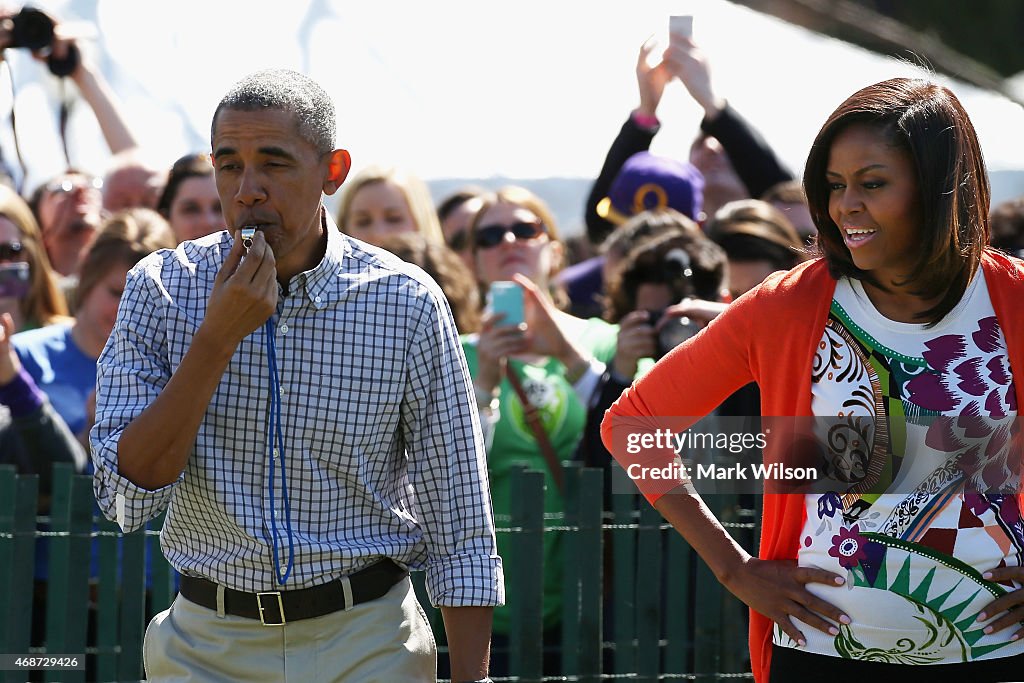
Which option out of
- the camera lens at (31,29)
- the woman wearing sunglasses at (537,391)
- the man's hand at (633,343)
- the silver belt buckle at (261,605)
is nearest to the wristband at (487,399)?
the woman wearing sunglasses at (537,391)

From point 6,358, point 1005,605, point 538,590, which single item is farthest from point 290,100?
point 6,358

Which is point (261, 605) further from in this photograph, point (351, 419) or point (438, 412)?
point (438, 412)

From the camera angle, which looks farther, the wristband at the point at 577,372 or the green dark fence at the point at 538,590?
the wristband at the point at 577,372

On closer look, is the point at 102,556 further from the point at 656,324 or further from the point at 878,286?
the point at 878,286

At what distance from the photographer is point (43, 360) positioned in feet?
16.8

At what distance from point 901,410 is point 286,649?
1297 millimetres

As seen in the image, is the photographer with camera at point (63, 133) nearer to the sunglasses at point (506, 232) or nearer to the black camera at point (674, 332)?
the sunglasses at point (506, 232)

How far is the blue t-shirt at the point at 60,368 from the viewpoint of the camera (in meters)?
5.04

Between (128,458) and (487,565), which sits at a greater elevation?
(128,458)

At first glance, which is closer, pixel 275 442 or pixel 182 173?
pixel 275 442

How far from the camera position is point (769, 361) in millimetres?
2941

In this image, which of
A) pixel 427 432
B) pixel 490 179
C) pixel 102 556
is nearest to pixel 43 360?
pixel 102 556

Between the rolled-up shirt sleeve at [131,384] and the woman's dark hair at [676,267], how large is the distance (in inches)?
97.2

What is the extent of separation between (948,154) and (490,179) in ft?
19.3
